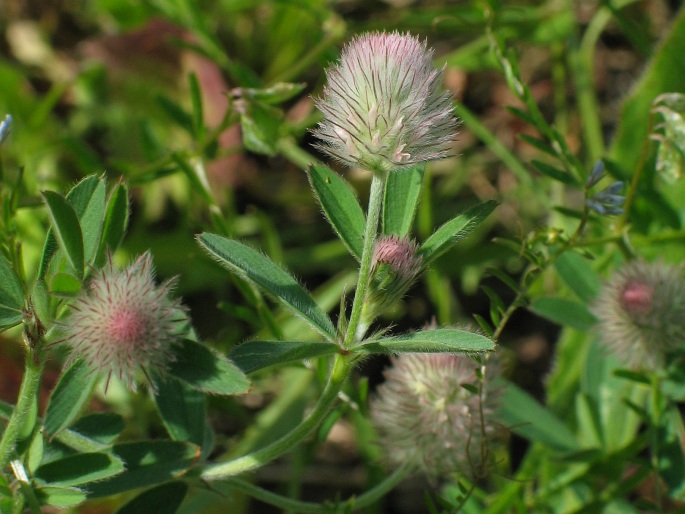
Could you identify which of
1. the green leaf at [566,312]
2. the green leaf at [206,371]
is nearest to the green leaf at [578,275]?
the green leaf at [566,312]

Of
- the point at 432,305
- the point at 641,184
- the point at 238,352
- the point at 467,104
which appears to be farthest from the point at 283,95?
the point at 467,104

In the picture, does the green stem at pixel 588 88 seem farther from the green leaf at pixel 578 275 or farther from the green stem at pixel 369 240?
the green stem at pixel 369 240

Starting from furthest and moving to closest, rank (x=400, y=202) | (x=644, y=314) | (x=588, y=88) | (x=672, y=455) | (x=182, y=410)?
(x=588, y=88) < (x=672, y=455) < (x=644, y=314) < (x=182, y=410) < (x=400, y=202)

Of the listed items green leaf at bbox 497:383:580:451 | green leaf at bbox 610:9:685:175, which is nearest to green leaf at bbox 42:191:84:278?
→ green leaf at bbox 497:383:580:451

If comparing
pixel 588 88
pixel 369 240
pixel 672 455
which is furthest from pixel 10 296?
pixel 588 88

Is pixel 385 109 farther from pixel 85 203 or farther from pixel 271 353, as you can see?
pixel 85 203

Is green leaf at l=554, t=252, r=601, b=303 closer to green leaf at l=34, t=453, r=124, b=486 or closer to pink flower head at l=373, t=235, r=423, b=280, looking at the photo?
pink flower head at l=373, t=235, r=423, b=280
